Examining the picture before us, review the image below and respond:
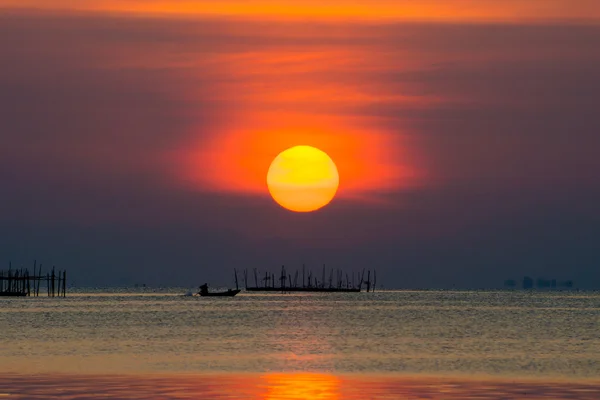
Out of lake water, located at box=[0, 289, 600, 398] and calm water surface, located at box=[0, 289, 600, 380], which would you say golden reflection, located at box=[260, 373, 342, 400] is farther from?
calm water surface, located at box=[0, 289, 600, 380]

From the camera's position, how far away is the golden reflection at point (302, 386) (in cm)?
5054

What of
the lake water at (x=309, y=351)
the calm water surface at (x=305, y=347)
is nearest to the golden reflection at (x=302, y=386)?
the lake water at (x=309, y=351)

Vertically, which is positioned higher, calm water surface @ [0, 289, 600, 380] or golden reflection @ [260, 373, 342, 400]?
Answer: calm water surface @ [0, 289, 600, 380]

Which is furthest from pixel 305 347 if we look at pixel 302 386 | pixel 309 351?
pixel 302 386

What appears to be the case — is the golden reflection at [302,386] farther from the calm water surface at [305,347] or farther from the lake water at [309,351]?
the calm water surface at [305,347]

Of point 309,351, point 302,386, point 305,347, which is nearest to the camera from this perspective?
point 302,386

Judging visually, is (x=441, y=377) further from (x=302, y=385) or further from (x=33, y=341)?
(x=33, y=341)

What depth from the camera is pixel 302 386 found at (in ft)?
182

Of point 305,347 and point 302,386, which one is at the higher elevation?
point 305,347

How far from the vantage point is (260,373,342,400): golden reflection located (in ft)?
166

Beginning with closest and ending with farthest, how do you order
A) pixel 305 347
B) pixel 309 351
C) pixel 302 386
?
1. pixel 302 386
2. pixel 309 351
3. pixel 305 347

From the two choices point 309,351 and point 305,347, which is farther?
point 305,347

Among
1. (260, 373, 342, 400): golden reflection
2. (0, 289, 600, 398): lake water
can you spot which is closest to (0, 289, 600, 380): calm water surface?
(0, 289, 600, 398): lake water

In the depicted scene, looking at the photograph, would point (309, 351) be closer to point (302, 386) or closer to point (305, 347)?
point (305, 347)
